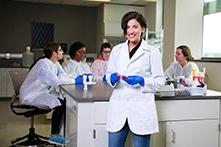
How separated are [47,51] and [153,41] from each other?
1.13 meters

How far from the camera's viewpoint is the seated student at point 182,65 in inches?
102

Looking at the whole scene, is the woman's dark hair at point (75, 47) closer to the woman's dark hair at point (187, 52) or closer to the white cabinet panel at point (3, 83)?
the woman's dark hair at point (187, 52)

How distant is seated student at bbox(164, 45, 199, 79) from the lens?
8.51 feet

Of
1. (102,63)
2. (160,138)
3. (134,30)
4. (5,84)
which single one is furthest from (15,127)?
(134,30)

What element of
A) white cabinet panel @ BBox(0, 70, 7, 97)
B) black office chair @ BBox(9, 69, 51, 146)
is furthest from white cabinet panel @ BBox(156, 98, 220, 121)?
white cabinet panel @ BBox(0, 70, 7, 97)

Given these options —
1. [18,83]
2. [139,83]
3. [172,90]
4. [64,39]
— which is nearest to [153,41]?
[172,90]

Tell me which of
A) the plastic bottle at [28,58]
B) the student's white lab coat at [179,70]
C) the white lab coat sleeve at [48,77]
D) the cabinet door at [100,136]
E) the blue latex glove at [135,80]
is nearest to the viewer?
the blue latex glove at [135,80]

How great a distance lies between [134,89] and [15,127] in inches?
105

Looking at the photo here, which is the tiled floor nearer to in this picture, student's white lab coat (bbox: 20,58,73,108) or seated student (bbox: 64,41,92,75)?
student's white lab coat (bbox: 20,58,73,108)

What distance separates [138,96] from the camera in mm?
1681

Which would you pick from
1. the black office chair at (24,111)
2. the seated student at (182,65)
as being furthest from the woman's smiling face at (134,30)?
the black office chair at (24,111)

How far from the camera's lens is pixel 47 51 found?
9.90ft

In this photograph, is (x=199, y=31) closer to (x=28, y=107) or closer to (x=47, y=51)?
(x=47, y=51)

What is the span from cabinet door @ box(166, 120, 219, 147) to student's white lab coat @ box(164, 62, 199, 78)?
567 millimetres
